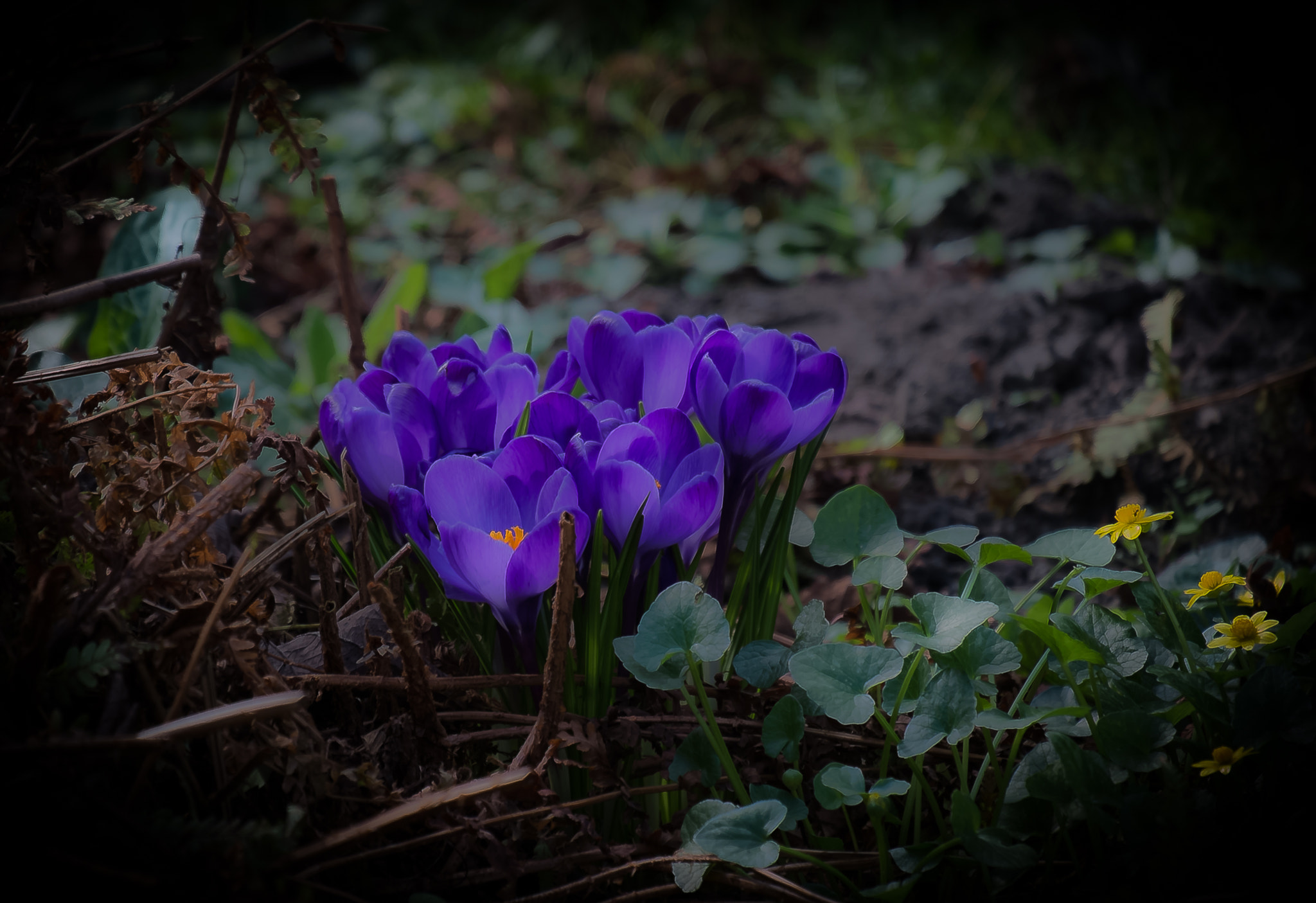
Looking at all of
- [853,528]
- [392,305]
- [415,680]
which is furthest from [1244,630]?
[392,305]

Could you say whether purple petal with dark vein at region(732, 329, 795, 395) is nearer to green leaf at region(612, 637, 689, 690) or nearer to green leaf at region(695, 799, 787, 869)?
green leaf at region(612, 637, 689, 690)

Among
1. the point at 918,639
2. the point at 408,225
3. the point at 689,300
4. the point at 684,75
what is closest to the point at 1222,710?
the point at 918,639

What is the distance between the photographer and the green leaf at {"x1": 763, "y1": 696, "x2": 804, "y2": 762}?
36.4 inches

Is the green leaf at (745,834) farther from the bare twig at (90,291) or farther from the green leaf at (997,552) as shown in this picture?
the bare twig at (90,291)

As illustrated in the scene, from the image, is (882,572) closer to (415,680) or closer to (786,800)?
(786,800)

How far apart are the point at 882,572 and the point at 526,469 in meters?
0.43

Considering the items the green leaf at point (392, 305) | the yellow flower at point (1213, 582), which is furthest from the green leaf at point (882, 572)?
the green leaf at point (392, 305)

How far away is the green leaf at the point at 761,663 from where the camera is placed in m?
0.97

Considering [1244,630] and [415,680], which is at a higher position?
[415,680]

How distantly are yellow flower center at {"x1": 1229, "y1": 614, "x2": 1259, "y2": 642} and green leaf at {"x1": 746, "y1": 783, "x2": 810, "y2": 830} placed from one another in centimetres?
50

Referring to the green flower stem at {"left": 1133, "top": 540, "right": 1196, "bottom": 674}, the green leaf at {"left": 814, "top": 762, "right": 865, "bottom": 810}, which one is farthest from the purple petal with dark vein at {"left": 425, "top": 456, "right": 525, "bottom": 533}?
the green flower stem at {"left": 1133, "top": 540, "right": 1196, "bottom": 674}

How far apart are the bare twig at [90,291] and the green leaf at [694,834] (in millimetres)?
800

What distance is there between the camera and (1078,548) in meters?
1.04

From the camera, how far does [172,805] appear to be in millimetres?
840
